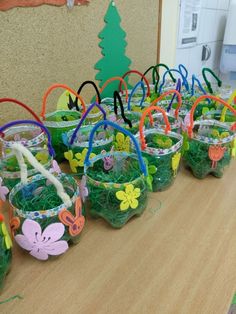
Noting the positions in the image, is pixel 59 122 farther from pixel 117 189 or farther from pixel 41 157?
pixel 117 189

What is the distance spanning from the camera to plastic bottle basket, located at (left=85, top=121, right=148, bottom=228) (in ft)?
1.82

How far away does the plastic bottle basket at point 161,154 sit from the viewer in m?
0.66

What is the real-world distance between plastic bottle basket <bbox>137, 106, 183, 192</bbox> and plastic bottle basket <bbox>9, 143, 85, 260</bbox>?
207 millimetres

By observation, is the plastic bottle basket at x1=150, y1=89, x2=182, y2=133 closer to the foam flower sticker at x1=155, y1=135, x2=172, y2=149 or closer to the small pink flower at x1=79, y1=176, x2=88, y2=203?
the foam flower sticker at x1=155, y1=135, x2=172, y2=149

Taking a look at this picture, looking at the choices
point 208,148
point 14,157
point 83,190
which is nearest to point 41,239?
point 83,190

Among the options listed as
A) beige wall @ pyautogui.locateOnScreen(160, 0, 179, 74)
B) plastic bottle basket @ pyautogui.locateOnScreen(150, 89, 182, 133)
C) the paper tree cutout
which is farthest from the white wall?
plastic bottle basket @ pyautogui.locateOnScreen(150, 89, 182, 133)

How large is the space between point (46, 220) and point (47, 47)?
556 mm

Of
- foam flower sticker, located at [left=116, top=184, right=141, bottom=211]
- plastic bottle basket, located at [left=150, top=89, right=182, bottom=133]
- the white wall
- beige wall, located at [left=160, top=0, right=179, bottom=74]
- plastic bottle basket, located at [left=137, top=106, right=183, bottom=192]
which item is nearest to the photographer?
foam flower sticker, located at [left=116, top=184, right=141, bottom=211]

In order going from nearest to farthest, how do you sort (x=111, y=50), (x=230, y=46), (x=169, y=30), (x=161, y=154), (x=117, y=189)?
→ (x=117, y=189) → (x=161, y=154) → (x=111, y=50) → (x=169, y=30) → (x=230, y=46)

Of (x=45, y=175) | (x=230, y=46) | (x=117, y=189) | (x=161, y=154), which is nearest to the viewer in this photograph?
(x=45, y=175)

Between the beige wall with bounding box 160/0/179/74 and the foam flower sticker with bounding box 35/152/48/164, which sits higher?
the beige wall with bounding box 160/0/179/74

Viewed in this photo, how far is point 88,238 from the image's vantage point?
57 centimetres

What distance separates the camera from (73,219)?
0.50 m

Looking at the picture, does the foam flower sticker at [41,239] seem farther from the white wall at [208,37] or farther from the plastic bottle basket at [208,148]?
the white wall at [208,37]
